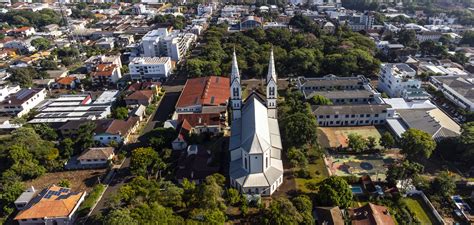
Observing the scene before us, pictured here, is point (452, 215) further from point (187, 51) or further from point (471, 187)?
point (187, 51)

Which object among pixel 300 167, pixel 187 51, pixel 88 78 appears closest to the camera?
pixel 300 167

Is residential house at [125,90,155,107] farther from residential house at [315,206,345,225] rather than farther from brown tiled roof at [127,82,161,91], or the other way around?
residential house at [315,206,345,225]

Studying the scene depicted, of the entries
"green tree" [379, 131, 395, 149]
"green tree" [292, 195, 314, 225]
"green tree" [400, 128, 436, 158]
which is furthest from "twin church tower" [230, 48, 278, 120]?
"green tree" [400, 128, 436, 158]

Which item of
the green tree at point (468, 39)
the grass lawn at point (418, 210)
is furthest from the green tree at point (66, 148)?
the green tree at point (468, 39)

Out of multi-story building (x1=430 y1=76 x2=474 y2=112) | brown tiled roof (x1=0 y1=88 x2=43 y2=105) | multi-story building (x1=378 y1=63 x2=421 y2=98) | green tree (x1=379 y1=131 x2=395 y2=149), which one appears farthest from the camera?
brown tiled roof (x1=0 y1=88 x2=43 y2=105)

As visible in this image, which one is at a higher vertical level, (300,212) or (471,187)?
(300,212)

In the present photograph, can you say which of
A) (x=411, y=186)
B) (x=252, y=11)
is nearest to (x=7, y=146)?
(x=411, y=186)

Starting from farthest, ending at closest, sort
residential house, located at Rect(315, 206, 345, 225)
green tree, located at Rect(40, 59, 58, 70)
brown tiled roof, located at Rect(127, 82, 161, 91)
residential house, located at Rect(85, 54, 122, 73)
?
green tree, located at Rect(40, 59, 58, 70) < residential house, located at Rect(85, 54, 122, 73) < brown tiled roof, located at Rect(127, 82, 161, 91) < residential house, located at Rect(315, 206, 345, 225)

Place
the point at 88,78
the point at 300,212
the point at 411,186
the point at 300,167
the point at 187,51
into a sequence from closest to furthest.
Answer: the point at 300,212 < the point at 411,186 < the point at 300,167 < the point at 88,78 < the point at 187,51
